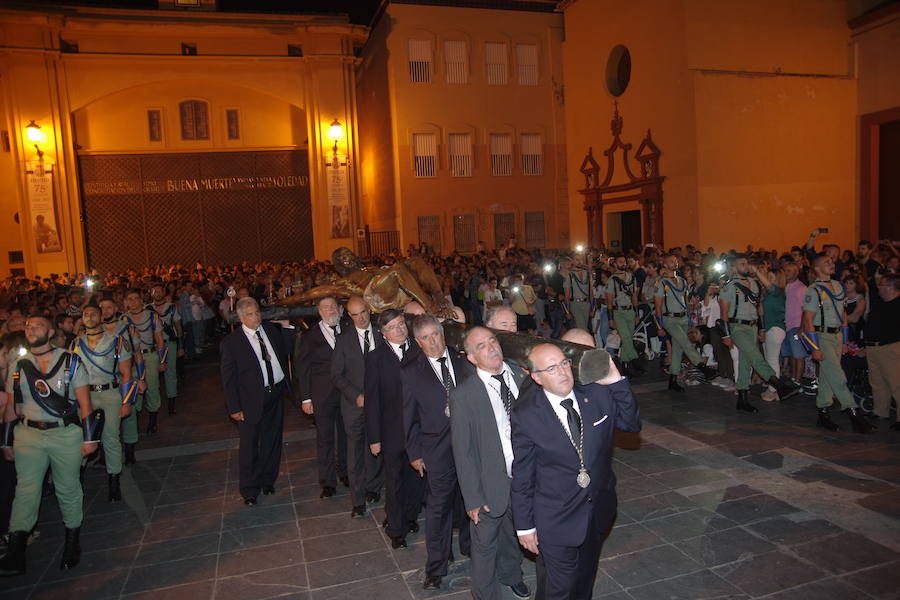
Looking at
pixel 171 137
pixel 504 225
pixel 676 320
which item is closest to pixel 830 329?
pixel 676 320

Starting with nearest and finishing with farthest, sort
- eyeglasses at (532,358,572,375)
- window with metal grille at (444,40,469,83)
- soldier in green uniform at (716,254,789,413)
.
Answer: eyeglasses at (532,358,572,375) < soldier in green uniform at (716,254,789,413) < window with metal grille at (444,40,469,83)

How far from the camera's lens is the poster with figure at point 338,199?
23391 millimetres

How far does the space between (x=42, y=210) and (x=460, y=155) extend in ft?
49.4

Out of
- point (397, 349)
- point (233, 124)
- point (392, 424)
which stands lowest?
point (392, 424)

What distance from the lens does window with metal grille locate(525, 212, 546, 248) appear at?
987 inches

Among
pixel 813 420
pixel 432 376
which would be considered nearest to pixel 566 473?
pixel 432 376

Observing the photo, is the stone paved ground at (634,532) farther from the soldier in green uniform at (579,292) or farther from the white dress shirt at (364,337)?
the soldier in green uniform at (579,292)

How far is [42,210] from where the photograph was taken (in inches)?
876

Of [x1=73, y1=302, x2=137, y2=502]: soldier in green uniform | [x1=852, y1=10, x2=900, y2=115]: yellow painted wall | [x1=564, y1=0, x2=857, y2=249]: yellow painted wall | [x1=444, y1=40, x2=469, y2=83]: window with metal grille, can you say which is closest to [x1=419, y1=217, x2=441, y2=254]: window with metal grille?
[x1=444, y1=40, x2=469, y2=83]: window with metal grille

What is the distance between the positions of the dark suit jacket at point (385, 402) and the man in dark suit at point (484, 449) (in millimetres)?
1375

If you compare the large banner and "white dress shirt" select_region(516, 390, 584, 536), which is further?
the large banner

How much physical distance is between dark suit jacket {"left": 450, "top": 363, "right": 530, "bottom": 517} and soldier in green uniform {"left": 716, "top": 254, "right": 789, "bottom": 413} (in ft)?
18.2

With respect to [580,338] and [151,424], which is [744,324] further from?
[151,424]

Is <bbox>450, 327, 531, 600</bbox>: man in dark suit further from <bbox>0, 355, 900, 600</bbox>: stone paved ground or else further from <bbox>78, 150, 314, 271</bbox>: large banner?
<bbox>78, 150, 314, 271</bbox>: large banner
